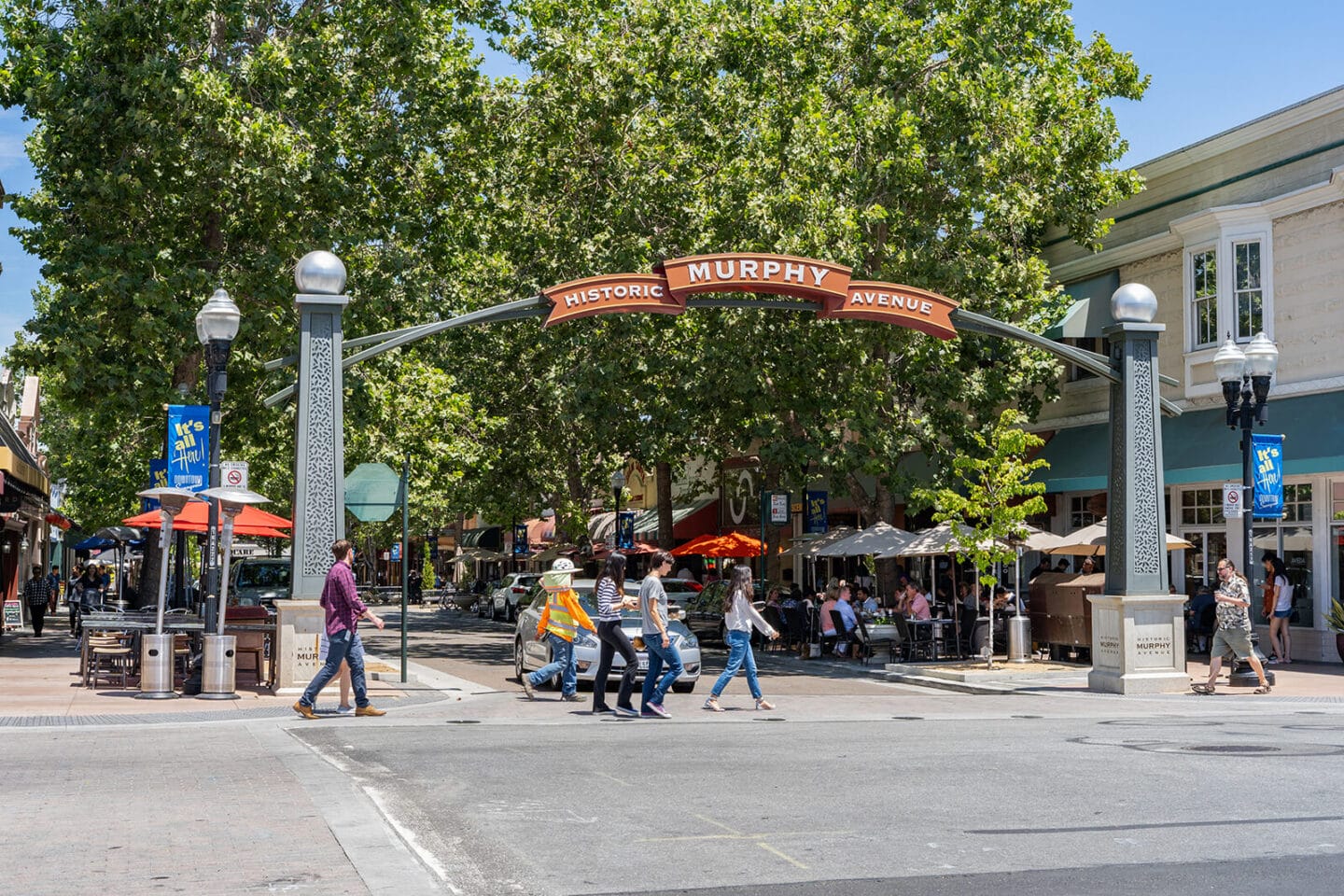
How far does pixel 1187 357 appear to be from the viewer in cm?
2730

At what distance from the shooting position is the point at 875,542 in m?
27.9

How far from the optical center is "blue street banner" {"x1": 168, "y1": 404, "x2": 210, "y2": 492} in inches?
728

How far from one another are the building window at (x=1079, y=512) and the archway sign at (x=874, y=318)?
33.6 feet

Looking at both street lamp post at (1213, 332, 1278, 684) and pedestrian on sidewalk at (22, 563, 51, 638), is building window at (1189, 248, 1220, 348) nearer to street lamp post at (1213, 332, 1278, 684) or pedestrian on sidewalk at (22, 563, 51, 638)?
street lamp post at (1213, 332, 1278, 684)

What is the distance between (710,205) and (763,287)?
8.73m

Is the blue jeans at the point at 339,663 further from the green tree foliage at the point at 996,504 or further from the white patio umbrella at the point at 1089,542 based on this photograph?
the white patio umbrella at the point at 1089,542

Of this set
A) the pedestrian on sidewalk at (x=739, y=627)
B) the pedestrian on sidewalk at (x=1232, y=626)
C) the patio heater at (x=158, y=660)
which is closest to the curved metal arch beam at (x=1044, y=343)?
the pedestrian on sidewalk at (x=1232, y=626)

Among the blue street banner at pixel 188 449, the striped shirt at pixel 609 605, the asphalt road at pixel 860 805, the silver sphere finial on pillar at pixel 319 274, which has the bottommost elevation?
the asphalt road at pixel 860 805

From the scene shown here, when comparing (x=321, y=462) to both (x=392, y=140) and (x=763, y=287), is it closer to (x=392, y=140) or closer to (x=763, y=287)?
(x=763, y=287)

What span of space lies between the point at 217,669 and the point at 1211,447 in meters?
18.0

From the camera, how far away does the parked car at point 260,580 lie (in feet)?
99.9

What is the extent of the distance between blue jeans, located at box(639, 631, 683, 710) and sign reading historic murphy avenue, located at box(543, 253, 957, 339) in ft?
18.0

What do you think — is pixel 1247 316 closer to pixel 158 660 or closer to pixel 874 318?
pixel 874 318

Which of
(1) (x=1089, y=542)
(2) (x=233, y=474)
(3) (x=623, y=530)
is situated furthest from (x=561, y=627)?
(3) (x=623, y=530)
